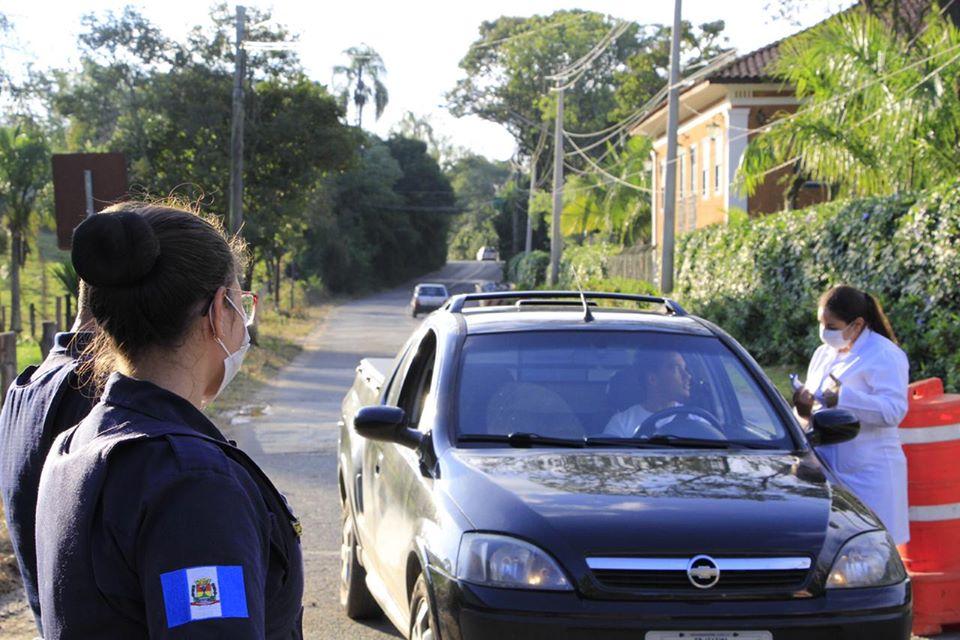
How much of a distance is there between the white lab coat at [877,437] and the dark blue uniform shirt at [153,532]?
4.29 meters

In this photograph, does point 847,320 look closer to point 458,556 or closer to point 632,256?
point 458,556

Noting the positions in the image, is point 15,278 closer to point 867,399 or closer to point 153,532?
point 867,399

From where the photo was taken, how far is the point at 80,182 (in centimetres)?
949

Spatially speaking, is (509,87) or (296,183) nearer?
(296,183)

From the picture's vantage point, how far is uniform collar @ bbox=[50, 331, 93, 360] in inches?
115

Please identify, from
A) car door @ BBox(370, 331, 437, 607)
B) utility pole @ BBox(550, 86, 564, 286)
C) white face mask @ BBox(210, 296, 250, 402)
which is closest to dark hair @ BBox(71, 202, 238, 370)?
white face mask @ BBox(210, 296, 250, 402)

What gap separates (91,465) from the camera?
1.76 meters

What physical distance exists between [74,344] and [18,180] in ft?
122

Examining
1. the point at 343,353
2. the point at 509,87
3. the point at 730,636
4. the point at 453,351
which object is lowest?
the point at 343,353

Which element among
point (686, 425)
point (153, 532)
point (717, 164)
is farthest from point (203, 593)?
point (717, 164)

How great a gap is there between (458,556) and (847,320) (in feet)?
8.72

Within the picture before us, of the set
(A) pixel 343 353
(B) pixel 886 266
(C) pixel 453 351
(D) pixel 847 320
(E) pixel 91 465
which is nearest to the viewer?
(E) pixel 91 465

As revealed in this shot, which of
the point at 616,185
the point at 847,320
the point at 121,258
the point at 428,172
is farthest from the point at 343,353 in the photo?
the point at 428,172

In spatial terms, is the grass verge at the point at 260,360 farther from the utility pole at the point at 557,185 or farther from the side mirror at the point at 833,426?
the utility pole at the point at 557,185
